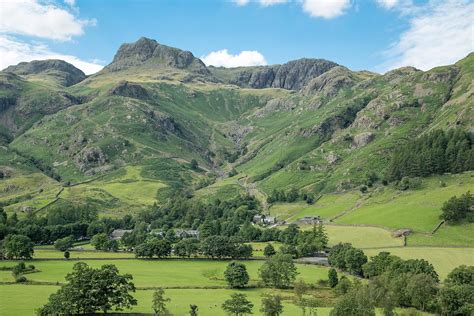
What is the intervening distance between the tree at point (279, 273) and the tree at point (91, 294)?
137 feet

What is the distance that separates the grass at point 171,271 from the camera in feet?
386

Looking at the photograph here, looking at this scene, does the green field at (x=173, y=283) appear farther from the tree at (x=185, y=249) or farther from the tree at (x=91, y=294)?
the tree at (x=185, y=249)

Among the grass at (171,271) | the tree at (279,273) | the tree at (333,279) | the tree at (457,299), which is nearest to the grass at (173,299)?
the tree at (279,273)

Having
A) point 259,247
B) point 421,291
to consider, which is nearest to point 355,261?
point 421,291

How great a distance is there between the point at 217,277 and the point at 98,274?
45.2 m

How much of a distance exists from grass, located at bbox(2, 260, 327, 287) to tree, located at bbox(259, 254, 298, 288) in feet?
15.6

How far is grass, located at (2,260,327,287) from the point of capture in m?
118

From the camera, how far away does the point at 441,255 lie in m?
135

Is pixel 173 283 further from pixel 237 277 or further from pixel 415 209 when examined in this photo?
pixel 415 209

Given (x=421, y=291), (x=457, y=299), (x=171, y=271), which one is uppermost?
(x=421, y=291)

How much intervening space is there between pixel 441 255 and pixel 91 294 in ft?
342

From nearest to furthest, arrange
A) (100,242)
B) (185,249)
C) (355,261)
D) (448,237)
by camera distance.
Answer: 1. (355,261)
2. (448,237)
3. (185,249)
4. (100,242)

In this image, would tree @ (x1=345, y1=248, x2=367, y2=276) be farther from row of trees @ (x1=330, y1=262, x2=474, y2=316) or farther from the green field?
row of trees @ (x1=330, y1=262, x2=474, y2=316)

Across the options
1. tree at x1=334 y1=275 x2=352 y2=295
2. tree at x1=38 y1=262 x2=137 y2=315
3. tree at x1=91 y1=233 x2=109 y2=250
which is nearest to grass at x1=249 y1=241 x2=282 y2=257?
tree at x1=334 y1=275 x2=352 y2=295
